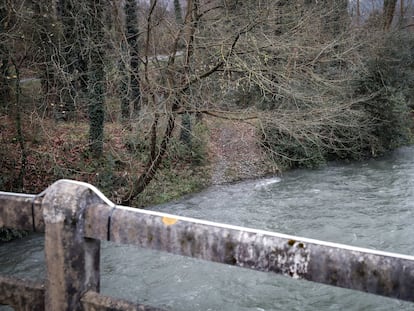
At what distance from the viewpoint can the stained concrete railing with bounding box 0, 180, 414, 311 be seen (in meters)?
1.91

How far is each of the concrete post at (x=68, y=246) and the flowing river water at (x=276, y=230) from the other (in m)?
4.33

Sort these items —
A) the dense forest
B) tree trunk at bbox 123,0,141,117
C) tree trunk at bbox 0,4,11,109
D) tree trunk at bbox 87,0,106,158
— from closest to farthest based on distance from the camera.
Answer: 1. tree trunk at bbox 0,4,11,109
2. the dense forest
3. tree trunk at bbox 123,0,141,117
4. tree trunk at bbox 87,0,106,158

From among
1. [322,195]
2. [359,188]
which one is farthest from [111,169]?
[359,188]

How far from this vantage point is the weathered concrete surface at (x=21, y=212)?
2.52m

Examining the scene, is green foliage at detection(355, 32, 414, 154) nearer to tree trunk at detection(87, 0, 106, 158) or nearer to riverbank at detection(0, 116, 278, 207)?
riverbank at detection(0, 116, 278, 207)

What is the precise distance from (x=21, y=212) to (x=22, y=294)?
19.9 inches

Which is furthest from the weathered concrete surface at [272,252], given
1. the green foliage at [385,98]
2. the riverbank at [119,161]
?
the green foliage at [385,98]

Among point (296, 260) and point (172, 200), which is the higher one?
point (296, 260)

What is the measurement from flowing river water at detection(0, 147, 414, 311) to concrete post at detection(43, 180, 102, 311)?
433 centimetres

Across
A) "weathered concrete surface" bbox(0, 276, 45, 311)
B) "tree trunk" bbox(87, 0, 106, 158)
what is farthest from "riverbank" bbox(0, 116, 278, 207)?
"weathered concrete surface" bbox(0, 276, 45, 311)

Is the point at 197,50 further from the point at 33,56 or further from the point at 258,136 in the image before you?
the point at 33,56

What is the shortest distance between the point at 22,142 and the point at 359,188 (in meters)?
10.5

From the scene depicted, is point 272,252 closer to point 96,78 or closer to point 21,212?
point 21,212

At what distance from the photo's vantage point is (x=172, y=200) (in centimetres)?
1395
